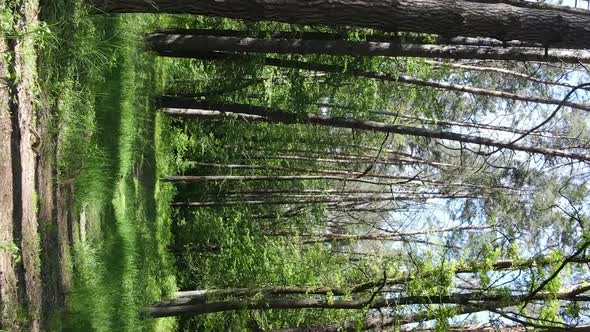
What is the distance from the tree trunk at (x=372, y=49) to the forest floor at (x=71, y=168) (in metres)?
1.18

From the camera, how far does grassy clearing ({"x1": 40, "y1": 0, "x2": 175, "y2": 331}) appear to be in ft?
18.7

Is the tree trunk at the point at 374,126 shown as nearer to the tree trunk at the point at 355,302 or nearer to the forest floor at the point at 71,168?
the forest floor at the point at 71,168

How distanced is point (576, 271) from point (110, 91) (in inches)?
245

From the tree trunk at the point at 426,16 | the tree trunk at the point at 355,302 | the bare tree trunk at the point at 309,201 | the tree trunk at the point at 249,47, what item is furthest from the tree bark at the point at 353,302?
the bare tree trunk at the point at 309,201

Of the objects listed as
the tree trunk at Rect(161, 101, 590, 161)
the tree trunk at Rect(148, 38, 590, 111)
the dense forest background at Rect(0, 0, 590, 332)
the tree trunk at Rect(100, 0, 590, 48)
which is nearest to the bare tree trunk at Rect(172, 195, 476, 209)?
the dense forest background at Rect(0, 0, 590, 332)

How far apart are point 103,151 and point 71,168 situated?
36.8 inches

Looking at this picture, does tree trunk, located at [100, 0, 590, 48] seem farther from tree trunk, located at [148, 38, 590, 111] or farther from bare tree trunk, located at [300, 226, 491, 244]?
bare tree trunk, located at [300, 226, 491, 244]

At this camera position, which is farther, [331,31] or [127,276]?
[127,276]

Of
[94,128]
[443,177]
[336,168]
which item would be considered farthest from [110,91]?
[443,177]

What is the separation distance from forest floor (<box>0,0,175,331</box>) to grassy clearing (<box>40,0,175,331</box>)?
0.05 ft

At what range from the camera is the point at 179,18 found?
344 inches

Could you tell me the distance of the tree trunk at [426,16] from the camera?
521 centimetres

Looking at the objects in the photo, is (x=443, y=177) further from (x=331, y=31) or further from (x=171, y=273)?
(x=331, y=31)

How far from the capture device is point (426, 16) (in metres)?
5.32
